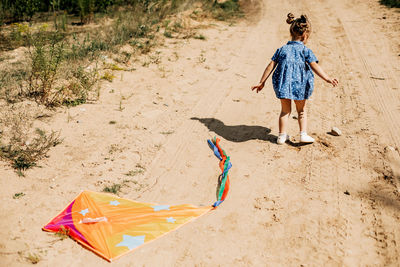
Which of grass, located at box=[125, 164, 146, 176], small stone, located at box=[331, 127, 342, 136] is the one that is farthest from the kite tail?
small stone, located at box=[331, 127, 342, 136]

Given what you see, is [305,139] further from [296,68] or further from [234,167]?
[234,167]

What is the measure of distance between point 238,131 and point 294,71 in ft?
3.70

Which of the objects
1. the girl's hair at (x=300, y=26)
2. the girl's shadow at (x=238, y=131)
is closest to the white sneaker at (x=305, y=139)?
the girl's shadow at (x=238, y=131)

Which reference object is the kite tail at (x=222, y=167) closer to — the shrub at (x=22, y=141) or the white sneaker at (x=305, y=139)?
the white sneaker at (x=305, y=139)

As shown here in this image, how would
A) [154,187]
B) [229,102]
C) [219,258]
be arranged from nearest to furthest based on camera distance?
[219,258] < [154,187] < [229,102]

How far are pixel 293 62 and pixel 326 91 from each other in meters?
2.07

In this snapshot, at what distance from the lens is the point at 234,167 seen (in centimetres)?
393

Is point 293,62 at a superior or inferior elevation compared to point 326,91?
superior

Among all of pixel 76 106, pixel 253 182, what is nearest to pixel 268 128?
pixel 253 182

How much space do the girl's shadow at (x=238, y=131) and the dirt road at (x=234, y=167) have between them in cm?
1

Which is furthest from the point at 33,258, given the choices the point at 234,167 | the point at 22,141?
the point at 234,167

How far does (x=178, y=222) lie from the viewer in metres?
3.12

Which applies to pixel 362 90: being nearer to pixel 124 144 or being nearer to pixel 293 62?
pixel 293 62

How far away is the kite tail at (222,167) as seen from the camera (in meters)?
3.45
